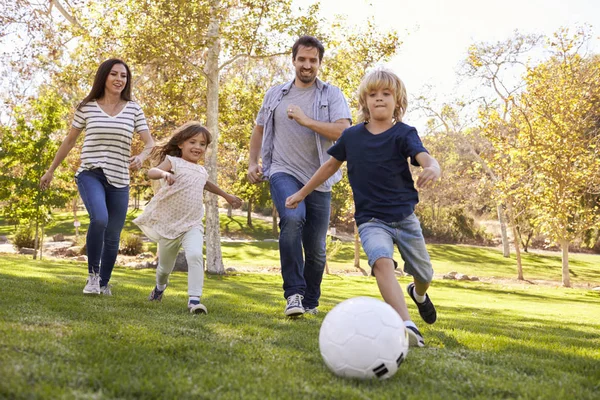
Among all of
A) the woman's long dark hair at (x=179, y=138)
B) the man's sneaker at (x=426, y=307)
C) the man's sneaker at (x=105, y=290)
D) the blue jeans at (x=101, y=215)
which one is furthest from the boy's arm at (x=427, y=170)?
the man's sneaker at (x=105, y=290)

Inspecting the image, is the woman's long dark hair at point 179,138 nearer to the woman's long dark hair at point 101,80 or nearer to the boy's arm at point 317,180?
the woman's long dark hair at point 101,80

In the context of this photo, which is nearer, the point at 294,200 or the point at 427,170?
the point at 427,170

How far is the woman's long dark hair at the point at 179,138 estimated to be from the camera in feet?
19.5

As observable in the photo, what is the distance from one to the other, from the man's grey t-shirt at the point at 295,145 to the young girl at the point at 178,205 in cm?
90

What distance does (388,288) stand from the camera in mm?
4047

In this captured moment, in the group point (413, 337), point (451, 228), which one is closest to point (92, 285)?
point (413, 337)

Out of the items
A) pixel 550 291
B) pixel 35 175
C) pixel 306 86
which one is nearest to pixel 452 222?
pixel 550 291

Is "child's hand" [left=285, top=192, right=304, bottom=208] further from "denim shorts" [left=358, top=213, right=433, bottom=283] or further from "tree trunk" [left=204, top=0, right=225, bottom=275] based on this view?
"tree trunk" [left=204, top=0, right=225, bottom=275]

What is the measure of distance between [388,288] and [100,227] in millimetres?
3037

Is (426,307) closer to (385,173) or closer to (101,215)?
(385,173)

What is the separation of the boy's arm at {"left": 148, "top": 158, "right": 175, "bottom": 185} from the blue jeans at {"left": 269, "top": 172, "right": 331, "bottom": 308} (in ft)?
3.29

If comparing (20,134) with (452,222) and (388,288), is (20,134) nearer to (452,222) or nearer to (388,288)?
(388,288)

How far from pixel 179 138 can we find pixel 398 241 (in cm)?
275

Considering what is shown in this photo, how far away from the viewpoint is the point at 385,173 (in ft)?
14.5
